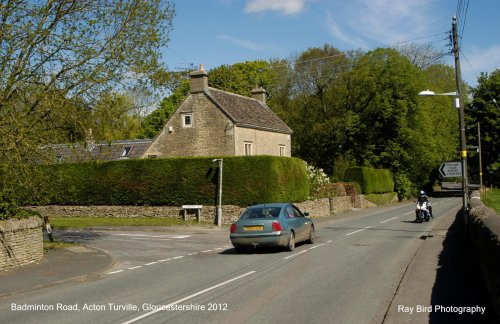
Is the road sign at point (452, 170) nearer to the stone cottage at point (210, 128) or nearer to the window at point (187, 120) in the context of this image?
the stone cottage at point (210, 128)

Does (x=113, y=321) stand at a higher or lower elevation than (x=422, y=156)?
lower

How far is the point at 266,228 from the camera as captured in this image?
16.5 m

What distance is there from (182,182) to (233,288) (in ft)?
71.6

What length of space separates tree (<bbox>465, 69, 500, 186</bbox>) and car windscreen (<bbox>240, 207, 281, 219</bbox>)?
178ft

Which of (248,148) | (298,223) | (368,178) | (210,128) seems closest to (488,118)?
(368,178)

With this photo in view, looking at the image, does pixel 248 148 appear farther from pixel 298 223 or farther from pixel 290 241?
pixel 290 241

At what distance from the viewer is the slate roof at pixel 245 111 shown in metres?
38.8

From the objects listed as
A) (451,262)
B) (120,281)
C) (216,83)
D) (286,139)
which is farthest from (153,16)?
(216,83)

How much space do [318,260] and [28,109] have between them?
10034mm

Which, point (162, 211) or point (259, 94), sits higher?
point (259, 94)

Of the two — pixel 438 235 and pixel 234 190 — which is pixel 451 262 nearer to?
pixel 438 235

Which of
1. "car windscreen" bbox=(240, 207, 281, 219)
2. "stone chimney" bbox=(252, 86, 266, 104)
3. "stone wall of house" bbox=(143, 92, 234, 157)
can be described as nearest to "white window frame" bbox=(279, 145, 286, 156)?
"stone chimney" bbox=(252, 86, 266, 104)

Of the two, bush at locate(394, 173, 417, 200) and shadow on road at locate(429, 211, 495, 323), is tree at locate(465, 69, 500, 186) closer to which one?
bush at locate(394, 173, 417, 200)

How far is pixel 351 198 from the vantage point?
49031 mm
